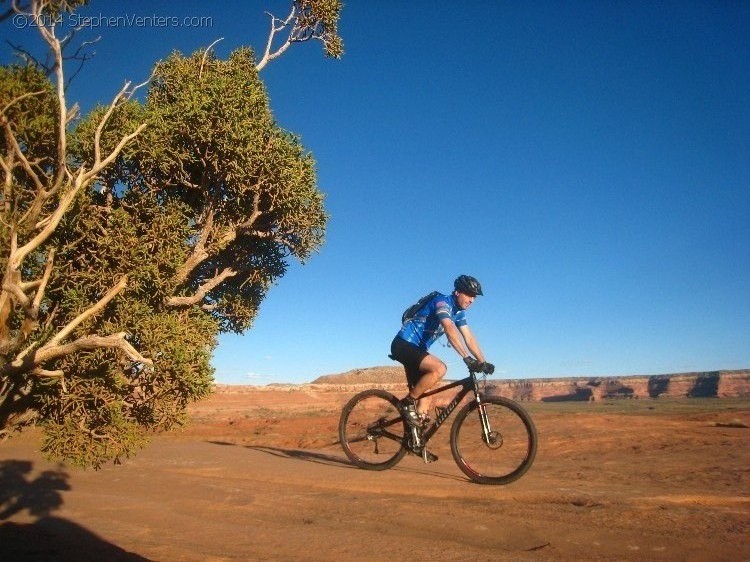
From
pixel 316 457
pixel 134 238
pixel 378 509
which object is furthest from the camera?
pixel 316 457

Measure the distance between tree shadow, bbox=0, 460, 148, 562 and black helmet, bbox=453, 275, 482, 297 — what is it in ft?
17.2

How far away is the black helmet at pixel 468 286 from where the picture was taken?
24.4ft

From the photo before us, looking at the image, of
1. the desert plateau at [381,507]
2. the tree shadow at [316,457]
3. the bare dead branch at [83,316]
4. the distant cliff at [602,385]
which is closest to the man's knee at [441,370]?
the desert plateau at [381,507]

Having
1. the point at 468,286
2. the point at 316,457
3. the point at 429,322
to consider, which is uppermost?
the point at 468,286

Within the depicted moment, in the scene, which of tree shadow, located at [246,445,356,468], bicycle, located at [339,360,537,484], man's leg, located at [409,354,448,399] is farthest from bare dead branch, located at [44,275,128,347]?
tree shadow, located at [246,445,356,468]

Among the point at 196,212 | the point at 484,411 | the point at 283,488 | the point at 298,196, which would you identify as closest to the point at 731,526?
the point at 484,411

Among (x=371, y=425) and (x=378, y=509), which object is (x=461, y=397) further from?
(x=378, y=509)

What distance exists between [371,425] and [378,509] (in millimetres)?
3091

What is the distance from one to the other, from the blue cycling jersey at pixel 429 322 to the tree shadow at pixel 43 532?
470cm

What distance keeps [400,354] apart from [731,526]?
4.45 metres

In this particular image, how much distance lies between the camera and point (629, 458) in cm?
940

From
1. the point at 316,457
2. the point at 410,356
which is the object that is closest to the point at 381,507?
the point at 410,356

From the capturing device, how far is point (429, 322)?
771 cm

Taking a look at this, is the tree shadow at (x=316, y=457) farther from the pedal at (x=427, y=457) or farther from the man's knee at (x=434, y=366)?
the man's knee at (x=434, y=366)
